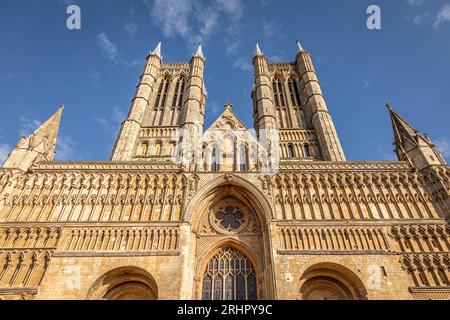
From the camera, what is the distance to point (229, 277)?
46.9 feet

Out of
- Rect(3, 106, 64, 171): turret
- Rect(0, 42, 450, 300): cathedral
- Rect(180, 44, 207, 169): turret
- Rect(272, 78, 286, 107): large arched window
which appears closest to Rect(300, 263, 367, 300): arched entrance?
Rect(0, 42, 450, 300): cathedral

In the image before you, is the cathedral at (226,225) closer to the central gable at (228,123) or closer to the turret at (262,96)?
the central gable at (228,123)

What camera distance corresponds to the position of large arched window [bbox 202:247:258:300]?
540 inches

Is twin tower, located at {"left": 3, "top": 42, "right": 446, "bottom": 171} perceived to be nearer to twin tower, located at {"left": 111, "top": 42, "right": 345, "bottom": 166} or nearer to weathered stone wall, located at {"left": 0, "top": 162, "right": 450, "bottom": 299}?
twin tower, located at {"left": 111, "top": 42, "right": 345, "bottom": 166}

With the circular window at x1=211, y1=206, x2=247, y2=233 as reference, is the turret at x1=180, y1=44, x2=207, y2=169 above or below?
above

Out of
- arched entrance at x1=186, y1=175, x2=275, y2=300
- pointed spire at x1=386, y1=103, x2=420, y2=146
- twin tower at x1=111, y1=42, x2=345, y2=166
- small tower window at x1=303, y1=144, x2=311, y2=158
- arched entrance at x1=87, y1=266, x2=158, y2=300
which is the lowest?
arched entrance at x1=87, y1=266, x2=158, y2=300

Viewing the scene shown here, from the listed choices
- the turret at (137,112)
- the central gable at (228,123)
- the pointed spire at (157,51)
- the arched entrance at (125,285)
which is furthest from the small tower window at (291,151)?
the pointed spire at (157,51)

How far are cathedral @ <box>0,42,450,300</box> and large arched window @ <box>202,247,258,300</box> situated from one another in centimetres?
5

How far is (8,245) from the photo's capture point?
45.2 ft

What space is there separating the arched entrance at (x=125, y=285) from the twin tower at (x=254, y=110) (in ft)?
36.3

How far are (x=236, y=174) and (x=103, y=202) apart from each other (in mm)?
7427

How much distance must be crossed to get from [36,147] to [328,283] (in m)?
18.6

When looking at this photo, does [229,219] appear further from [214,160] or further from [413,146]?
[413,146]

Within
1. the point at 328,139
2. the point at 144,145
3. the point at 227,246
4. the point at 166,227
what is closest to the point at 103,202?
the point at 166,227
